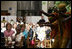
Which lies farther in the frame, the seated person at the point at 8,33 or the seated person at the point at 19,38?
the seated person at the point at 8,33

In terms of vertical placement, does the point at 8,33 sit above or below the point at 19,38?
above

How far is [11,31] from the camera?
25.8ft

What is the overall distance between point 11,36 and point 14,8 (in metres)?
7.29

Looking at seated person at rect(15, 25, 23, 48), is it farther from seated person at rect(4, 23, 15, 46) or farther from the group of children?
seated person at rect(4, 23, 15, 46)

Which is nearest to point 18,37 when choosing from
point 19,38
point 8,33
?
point 19,38

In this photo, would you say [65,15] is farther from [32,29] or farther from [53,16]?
[32,29]

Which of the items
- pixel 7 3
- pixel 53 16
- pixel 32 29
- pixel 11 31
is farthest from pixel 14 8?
pixel 53 16

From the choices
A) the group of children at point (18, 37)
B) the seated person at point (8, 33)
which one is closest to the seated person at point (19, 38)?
the group of children at point (18, 37)

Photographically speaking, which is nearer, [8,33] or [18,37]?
[18,37]

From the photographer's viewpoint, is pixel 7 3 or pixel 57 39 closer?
pixel 57 39

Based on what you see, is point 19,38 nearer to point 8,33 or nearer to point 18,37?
point 18,37

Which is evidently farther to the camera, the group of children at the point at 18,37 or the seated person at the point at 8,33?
the seated person at the point at 8,33

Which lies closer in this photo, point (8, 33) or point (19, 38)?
point (19, 38)

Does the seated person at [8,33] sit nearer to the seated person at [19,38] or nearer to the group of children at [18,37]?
the group of children at [18,37]
